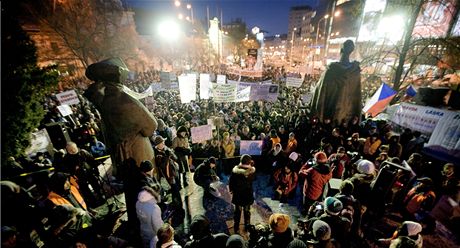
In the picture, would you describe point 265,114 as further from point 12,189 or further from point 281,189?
point 12,189

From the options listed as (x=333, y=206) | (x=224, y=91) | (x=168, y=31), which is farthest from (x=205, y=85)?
(x=168, y=31)

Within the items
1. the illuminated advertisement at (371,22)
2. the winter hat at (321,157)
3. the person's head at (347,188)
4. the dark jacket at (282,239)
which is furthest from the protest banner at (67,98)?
the illuminated advertisement at (371,22)

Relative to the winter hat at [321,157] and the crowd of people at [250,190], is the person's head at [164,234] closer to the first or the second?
the crowd of people at [250,190]

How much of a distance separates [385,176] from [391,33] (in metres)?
23.6

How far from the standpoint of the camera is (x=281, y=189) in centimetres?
678

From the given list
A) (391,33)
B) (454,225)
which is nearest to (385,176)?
(454,225)

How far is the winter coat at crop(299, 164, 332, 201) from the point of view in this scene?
568 cm

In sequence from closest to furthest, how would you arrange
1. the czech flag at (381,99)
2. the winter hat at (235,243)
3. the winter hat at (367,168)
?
Result: 1. the winter hat at (235,243)
2. the winter hat at (367,168)
3. the czech flag at (381,99)

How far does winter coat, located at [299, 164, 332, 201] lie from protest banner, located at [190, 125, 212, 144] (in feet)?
11.3

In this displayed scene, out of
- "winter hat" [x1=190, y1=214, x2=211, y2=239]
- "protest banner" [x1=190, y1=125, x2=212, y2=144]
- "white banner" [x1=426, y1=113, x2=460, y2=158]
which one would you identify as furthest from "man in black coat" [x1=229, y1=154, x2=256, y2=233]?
"white banner" [x1=426, y1=113, x2=460, y2=158]

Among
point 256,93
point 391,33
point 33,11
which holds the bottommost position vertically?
point 256,93

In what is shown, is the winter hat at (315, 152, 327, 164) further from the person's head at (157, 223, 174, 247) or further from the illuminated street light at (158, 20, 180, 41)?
the illuminated street light at (158, 20, 180, 41)

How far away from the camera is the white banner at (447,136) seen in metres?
5.53

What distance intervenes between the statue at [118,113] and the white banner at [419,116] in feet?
23.9
